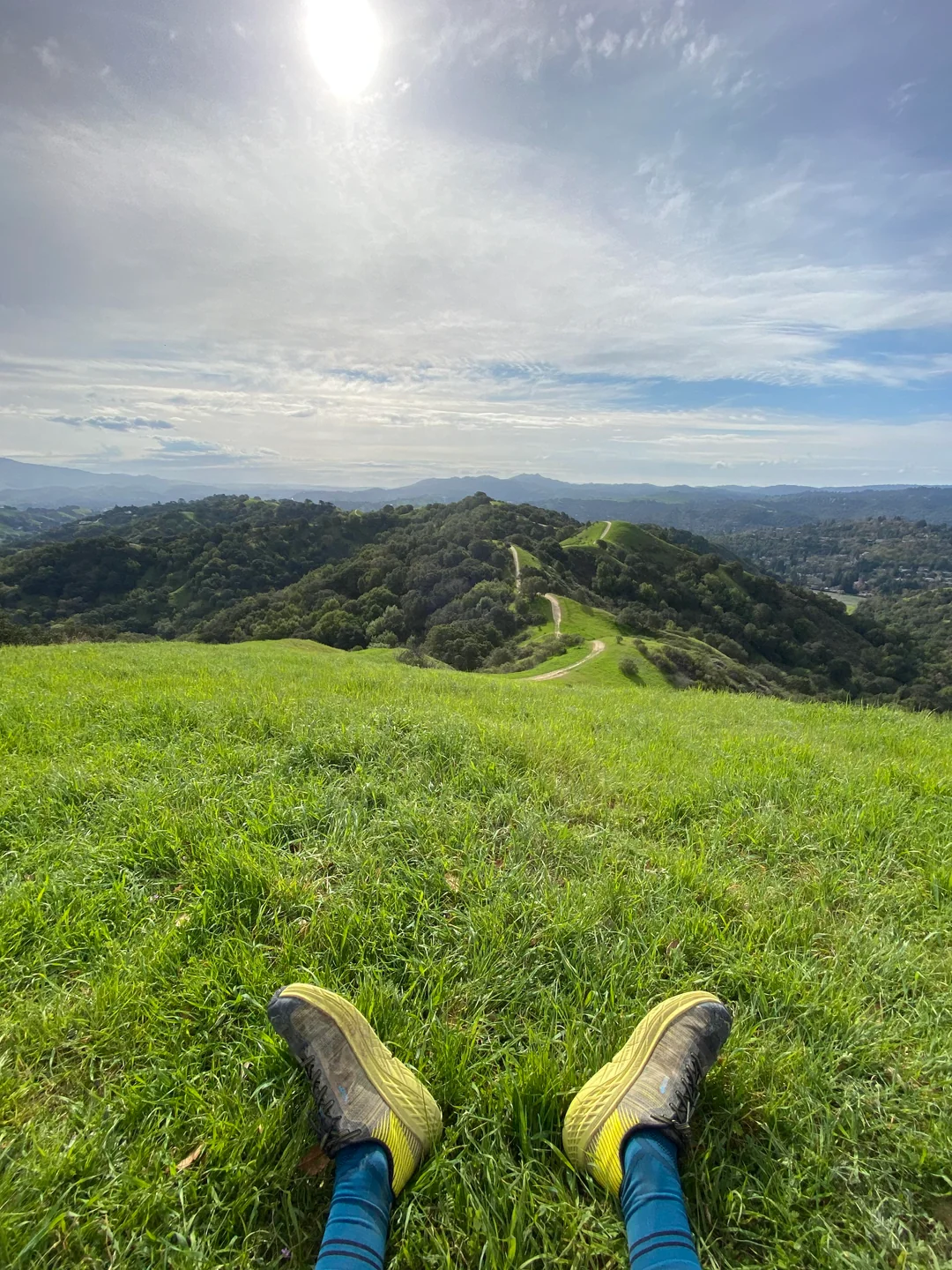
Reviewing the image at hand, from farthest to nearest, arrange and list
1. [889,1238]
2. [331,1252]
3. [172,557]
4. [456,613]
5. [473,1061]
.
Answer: [172,557] < [456,613] < [473,1061] < [889,1238] < [331,1252]

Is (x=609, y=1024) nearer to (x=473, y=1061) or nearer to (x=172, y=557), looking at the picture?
(x=473, y=1061)

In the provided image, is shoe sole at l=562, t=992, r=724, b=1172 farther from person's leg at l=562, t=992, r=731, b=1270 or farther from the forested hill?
the forested hill

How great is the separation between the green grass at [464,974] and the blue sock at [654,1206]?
3.2 inches

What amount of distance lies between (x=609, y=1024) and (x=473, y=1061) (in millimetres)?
657

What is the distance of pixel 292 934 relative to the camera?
2.74m

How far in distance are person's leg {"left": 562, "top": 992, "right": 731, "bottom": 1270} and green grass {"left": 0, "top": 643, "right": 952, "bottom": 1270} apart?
0.09 meters

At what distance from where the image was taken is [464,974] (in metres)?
2.68

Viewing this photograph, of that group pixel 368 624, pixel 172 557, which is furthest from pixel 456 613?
pixel 172 557

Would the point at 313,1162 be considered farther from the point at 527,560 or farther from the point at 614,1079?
the point at 527,560

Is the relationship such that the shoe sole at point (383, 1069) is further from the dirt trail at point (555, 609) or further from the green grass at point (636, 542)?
the green grass at point (636, 542)

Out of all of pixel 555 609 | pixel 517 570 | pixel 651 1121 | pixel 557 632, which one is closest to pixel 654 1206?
pixel 651 1121

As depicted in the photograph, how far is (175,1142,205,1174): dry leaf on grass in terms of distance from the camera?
1.82m

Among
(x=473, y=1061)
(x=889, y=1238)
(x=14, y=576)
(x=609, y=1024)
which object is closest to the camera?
(x=889, y=1238)

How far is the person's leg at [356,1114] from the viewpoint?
174 cm
